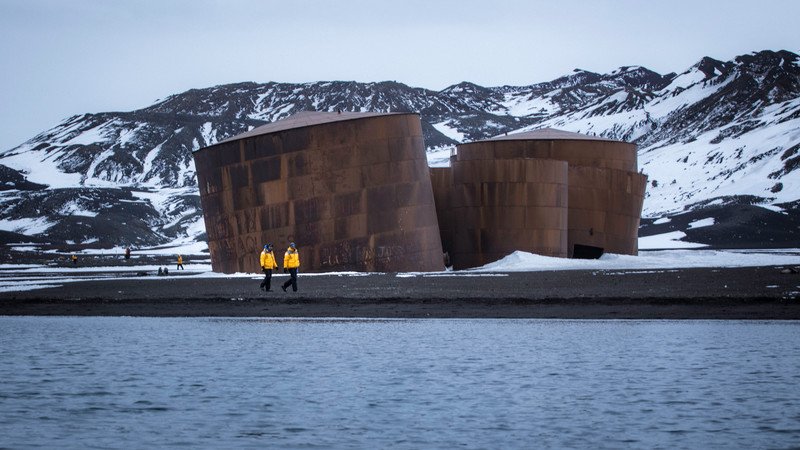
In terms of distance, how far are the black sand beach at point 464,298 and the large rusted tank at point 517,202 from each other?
35.9 feet

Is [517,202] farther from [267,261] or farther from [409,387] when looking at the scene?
[409,387]

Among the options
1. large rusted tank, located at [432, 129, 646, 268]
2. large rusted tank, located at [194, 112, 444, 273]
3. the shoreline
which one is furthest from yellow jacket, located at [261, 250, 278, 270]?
large rusted tank, located at [432, 129, 646, 268]

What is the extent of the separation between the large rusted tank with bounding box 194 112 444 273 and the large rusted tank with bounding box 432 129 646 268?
562 centimetres

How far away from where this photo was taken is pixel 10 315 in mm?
27531

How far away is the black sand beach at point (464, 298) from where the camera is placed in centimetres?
2525

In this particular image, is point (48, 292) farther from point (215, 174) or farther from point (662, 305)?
point (662, 305)

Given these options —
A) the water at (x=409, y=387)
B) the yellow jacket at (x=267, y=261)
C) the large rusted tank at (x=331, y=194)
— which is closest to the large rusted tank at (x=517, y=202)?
the large rusted tank at (x=331, y=194)

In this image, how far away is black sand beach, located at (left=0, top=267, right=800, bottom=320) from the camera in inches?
994

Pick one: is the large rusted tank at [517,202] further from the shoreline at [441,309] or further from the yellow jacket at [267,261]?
the shoreline at [441,309]

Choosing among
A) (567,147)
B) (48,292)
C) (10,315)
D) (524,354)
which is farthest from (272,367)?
(567,147)

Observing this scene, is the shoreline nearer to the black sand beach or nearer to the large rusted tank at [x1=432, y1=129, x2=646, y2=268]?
the black sand beach

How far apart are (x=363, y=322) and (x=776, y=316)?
874 cm

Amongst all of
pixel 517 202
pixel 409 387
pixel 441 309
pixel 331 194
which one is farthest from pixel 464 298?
pixel 517 202

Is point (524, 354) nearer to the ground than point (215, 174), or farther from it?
nearer to the ground
